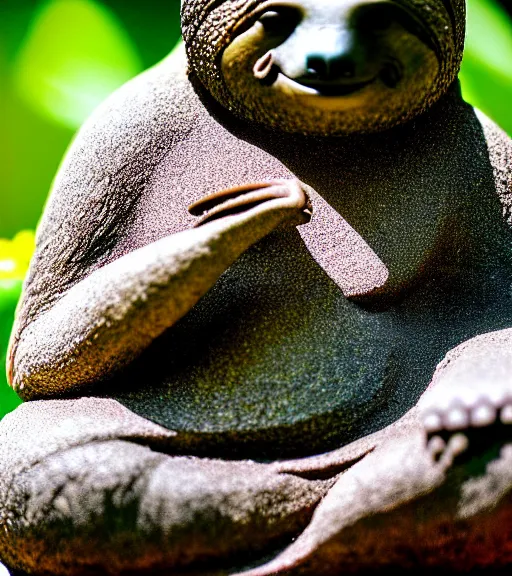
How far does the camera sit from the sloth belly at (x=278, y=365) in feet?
3.65

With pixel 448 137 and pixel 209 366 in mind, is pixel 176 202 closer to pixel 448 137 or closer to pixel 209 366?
pixel 209 366

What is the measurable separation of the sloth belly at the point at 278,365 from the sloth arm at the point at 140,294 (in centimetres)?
7

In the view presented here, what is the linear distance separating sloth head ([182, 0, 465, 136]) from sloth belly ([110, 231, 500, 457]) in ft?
0.56

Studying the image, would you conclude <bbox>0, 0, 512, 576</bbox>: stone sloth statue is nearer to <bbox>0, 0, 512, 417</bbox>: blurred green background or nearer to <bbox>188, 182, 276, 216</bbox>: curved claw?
<bbox>188, 182, 276, 216</bbox>: curved claw

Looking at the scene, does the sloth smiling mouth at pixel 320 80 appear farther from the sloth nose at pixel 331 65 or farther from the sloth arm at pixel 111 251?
the sloth arm at pixel 111 251

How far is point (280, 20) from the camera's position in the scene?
3.67 feet

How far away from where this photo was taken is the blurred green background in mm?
2338

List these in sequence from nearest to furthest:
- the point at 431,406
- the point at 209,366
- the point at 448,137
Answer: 1. the point at 431,406
2. the point at 209,366
3. the point at 448,137

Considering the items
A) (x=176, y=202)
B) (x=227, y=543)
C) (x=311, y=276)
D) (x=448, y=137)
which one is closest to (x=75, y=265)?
(x=176, y=202)

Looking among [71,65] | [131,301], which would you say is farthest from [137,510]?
[71,65]

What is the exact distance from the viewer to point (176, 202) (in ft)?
4.03

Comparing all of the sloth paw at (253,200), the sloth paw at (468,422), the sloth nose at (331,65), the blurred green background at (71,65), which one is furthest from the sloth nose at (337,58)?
the blurred green background at (71,65)

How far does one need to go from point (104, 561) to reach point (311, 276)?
42 cm

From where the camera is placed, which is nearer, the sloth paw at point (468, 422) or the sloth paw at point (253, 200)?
the sloth paw at point (468, 422)
